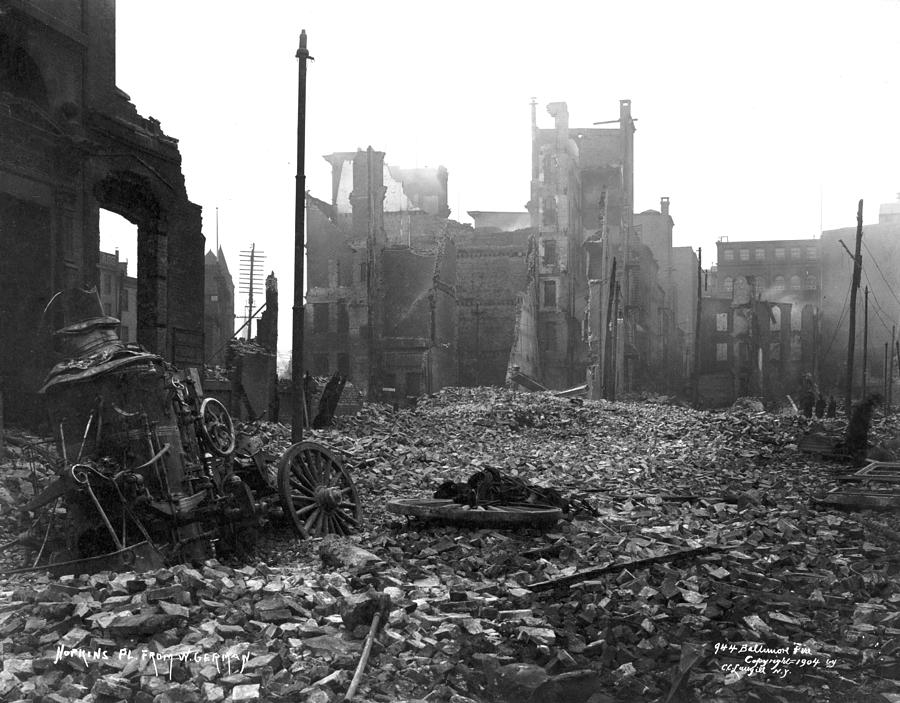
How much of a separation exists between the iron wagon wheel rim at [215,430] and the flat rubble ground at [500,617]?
37.6 inches

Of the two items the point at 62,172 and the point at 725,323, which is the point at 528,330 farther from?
the point at 62,172

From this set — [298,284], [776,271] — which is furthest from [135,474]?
[776,271]

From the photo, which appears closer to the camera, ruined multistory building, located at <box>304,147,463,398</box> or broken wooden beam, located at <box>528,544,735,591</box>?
broken wooden beam, located at <box>528,544,735,591</box>

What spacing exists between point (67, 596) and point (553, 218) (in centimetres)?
3957

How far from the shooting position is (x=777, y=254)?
64312 millimetres

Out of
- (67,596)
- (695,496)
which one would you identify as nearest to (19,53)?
(67,596)

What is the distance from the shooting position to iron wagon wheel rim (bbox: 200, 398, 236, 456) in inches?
277

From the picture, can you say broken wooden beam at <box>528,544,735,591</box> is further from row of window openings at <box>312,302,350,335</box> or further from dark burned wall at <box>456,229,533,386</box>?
dark burned wall at <box>456,229,533,386</box>

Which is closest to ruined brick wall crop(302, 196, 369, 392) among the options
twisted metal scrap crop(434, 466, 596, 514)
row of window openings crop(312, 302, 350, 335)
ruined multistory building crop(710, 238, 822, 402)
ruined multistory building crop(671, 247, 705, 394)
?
row of window openings crop(312, 302, 350, 335)

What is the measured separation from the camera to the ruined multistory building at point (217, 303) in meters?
42.4

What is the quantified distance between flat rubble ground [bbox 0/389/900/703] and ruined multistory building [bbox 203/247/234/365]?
111 feet

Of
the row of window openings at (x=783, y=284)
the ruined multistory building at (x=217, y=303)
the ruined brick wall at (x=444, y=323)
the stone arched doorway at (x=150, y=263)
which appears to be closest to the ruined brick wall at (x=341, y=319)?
the ruined brick wall at (x=444, y=323)

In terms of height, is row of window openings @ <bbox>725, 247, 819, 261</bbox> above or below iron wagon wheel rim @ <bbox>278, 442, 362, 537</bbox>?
above

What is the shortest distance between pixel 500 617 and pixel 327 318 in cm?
3575
